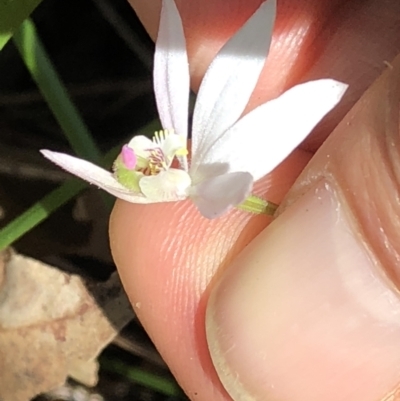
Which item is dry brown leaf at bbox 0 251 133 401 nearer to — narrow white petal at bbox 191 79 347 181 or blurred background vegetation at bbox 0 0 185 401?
blurred background vegetation at bbox 0 0 185 401

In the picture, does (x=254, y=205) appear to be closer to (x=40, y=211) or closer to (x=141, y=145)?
(x=141, y=145)

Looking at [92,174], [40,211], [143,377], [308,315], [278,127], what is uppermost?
[278,127]

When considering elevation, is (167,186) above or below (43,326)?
above

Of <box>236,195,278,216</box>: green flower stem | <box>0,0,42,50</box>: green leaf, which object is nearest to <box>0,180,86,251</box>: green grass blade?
<box>0,0,42,50</box>: green leaf

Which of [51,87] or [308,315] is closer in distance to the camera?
[308,315]

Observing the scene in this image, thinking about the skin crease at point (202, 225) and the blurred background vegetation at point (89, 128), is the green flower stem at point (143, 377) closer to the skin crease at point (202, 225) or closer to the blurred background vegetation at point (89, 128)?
the blurred background vegetation at point (89, 128)

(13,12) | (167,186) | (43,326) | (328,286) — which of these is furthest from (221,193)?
(43,326)
